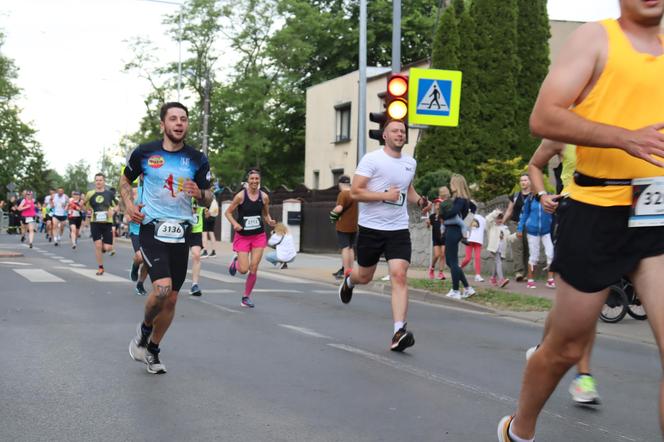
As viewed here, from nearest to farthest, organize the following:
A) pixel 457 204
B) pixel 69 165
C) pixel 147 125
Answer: pixel 457 204
pixel 147 125
pixel 69 165

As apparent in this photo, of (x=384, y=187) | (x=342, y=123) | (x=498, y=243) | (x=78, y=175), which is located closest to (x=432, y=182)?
(x=498, y=243)

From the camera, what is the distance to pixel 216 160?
52.5m

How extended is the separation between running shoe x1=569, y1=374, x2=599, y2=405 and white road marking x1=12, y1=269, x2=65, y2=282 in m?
10.6

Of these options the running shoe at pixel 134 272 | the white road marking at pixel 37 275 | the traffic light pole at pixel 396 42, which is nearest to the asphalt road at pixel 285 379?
the running shoe at pixel 134 272

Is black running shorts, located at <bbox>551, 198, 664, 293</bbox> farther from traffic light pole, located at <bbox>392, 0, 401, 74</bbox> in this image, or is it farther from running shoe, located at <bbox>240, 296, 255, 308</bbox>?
traffic light pole, located at <bbox>392, 0, 401, 74</bbox>

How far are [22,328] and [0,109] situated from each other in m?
69.7

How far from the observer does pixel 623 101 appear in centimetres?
357

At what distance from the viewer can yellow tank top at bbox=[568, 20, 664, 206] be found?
11.6 ft

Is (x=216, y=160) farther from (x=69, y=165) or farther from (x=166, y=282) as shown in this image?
(x=69, y=165)

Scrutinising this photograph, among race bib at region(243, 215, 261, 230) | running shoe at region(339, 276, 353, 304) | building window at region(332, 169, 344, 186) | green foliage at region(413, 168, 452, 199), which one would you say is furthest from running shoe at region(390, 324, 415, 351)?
building window at region(332, 169, 344, 186)

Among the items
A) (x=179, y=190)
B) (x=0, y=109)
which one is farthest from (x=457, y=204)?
(x=0, y=109)

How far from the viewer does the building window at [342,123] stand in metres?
36.7

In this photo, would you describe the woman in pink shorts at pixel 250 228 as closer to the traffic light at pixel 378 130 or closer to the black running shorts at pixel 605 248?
the traffic light at pixel 378 130

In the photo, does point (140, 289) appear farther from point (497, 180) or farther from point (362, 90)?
point (497, 180)
